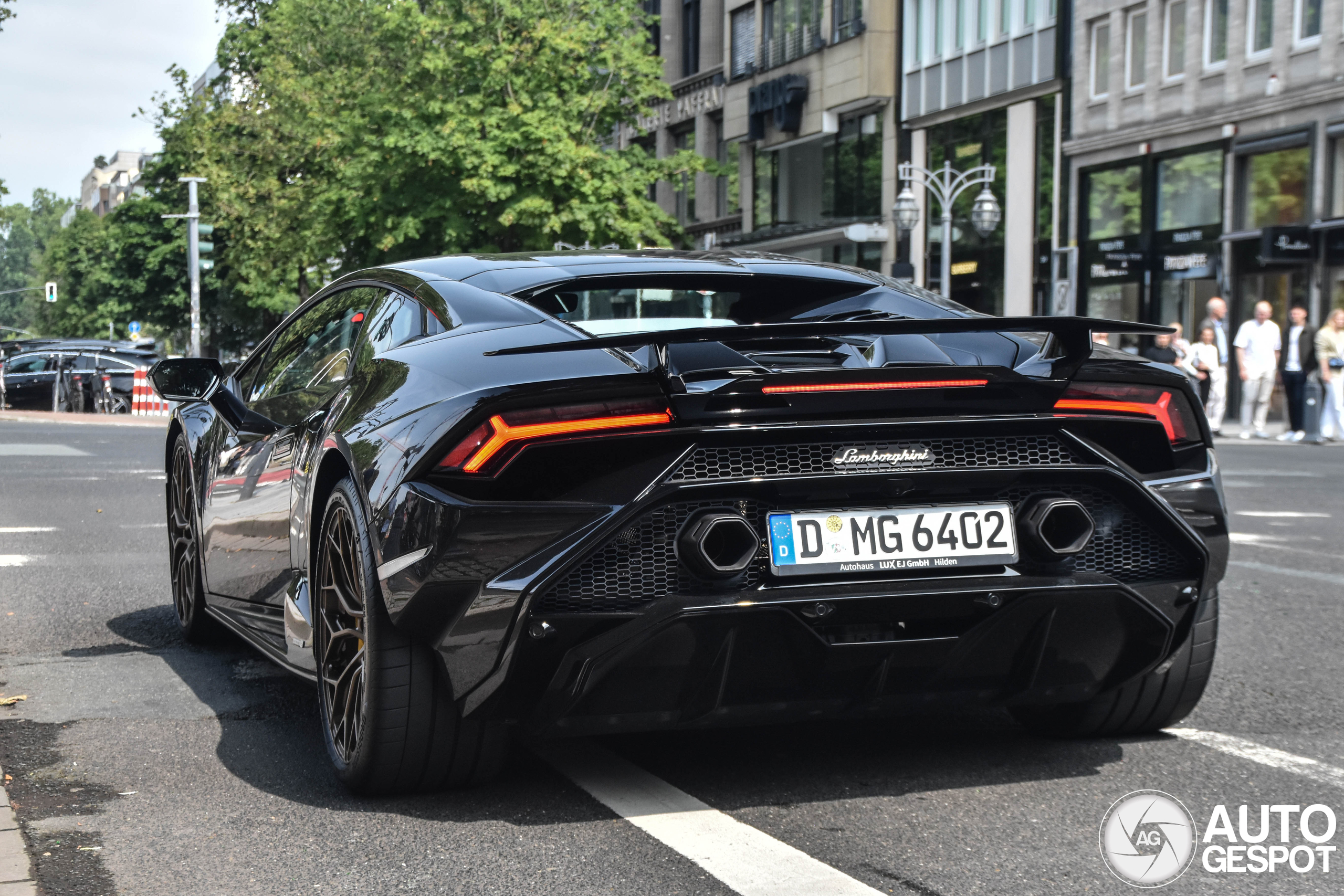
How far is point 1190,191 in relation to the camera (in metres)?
30.3

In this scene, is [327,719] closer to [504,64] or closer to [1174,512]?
[1174,512]

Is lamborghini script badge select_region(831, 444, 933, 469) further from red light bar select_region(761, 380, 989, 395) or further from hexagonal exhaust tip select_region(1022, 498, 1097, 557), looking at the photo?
hexagonal exhaust tip select_region(1022, 498, 1097, 557)

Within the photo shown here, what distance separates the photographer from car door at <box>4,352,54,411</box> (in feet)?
118

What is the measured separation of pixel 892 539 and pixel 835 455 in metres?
0.22

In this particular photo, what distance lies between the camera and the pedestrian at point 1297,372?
22406mm

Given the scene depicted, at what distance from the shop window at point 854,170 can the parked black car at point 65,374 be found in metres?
16.3

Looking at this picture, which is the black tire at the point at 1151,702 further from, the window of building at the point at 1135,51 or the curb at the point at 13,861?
the window of building at the point at 1135,51

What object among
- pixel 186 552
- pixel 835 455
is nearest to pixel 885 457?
pixel 835 455

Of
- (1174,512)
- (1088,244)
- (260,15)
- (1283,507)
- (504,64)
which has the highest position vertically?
(260,15)

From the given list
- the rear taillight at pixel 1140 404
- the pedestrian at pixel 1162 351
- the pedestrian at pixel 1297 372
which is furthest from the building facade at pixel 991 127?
the rear taillight at pixel 1140 404

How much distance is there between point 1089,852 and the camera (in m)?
3.44

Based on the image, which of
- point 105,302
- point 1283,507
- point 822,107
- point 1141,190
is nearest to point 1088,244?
point 1141,190

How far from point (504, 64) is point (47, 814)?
97.6 feet

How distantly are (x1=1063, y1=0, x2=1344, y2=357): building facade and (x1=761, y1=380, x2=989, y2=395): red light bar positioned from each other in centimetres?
2484
